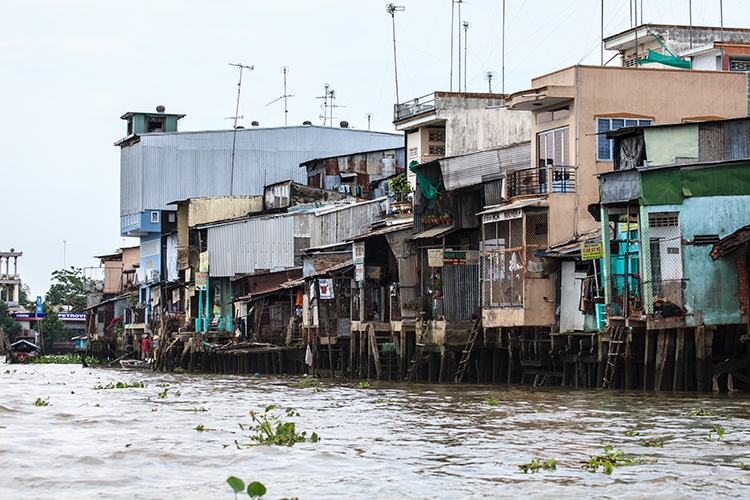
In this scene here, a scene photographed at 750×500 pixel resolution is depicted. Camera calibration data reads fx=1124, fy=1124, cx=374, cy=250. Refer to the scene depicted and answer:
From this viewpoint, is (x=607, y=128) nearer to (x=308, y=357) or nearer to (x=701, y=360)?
(x=701, y=360)

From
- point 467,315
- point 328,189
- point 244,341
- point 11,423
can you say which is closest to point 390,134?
point 328,189

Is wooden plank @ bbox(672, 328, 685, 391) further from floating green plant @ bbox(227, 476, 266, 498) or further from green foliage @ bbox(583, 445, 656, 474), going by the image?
floating green plant @ bbox(227, 476, 266, 498)

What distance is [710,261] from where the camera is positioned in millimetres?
22500

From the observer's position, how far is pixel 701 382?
2178 cm

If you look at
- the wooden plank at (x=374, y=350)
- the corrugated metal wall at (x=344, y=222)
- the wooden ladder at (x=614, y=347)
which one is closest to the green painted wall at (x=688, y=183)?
the wooden ladder at (x=614, y=347)

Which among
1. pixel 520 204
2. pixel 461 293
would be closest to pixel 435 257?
pixel 461 293

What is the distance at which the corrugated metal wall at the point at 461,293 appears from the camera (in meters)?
30.3

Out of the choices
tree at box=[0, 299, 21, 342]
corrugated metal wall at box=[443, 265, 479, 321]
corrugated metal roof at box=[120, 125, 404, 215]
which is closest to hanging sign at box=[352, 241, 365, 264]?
corrugated metal wall at box=[443, 265, 479, 321]

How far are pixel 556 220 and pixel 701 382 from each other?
22.9 feet

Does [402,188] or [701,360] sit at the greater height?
[402,188]

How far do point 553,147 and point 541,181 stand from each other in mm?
1390

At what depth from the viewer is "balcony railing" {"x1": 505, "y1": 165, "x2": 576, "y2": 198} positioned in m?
27.9

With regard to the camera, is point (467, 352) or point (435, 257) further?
point (435, 257)

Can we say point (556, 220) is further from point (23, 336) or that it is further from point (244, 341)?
point (23, 336)
